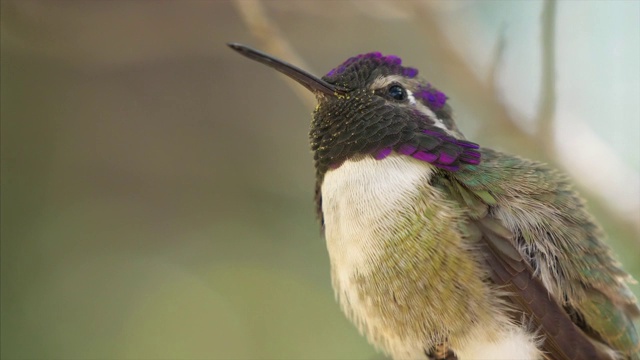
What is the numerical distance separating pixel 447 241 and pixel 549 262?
274 millimetres

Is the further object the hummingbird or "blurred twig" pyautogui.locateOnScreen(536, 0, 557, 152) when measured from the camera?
"blurred twig" pyautogui.locateOnScreen(536, 0, 557, 152)

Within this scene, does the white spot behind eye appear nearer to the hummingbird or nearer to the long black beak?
the hummingbird

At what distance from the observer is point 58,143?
3852mm

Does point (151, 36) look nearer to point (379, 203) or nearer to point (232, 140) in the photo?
point (232, 140)

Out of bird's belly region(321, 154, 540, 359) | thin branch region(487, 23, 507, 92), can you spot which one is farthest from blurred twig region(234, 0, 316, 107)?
thin branch region(487, 23, 507, 92)

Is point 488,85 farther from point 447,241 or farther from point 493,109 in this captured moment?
point 447,241

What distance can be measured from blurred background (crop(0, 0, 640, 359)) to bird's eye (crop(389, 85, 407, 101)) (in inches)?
31.8

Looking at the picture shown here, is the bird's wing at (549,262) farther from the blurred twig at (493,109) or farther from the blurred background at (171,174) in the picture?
the blurred background at (171,174)

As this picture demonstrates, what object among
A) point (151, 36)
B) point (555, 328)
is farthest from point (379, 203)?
point (151, 36)

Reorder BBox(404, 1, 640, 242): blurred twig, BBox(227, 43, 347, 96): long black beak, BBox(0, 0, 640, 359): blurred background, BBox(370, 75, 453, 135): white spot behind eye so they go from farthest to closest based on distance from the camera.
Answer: BBox(0, 0, 640, 359): blurred background → BBox(404, 1, 640, 242): blurred twig → BBox(370, 75, 453, 135): white spot behind eye → BBox(227, 43, 347, 96): long black beak

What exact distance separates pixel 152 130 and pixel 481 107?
2036mm

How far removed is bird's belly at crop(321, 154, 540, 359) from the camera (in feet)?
5.91

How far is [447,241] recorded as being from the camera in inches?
71.9

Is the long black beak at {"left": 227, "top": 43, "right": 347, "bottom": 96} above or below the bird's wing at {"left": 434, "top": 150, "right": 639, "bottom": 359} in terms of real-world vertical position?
above
